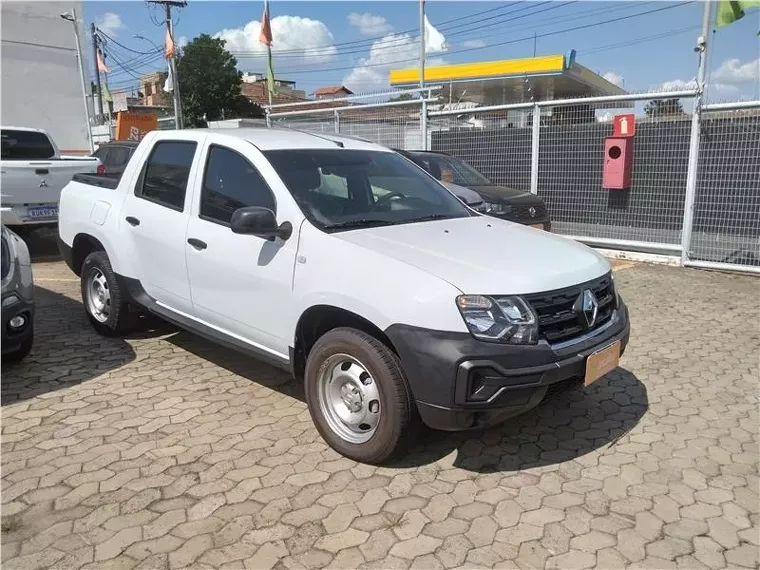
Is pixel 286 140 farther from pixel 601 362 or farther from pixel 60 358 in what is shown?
pixel 60 358

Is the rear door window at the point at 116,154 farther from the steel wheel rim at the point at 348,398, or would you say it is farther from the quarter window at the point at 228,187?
the steel wheel rim at the point at 348,398

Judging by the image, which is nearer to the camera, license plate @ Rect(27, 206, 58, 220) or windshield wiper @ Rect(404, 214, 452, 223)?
windshield wiper @ Rect(404, 214, 452, 223)

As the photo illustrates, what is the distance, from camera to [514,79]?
2508cm

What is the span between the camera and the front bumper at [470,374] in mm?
2771

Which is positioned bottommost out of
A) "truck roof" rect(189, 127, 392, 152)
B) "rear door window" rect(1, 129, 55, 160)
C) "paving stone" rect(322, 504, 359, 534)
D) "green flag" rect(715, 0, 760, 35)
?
"paving stone" rect(322, 504, 359, 534)

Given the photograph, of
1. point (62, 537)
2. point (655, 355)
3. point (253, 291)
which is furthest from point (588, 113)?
point (62, 537)

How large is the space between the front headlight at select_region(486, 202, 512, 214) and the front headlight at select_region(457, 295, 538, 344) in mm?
5670

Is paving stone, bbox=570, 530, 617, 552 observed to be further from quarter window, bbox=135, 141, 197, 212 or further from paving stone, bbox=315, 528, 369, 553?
quarter window, bbox=135, 141, 197, 212

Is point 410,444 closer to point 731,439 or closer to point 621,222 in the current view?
point 731,439

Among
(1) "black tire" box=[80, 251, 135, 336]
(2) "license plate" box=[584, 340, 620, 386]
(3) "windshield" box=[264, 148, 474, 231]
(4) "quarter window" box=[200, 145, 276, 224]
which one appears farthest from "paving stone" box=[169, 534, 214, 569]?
(1) "black tire" box=[80, 251, 135, 336]

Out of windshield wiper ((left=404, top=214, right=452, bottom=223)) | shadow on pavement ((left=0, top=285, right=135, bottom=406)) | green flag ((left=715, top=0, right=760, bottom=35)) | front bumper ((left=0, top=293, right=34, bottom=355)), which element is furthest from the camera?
green flag ((left=715, top=0, right=760, bottom=35))

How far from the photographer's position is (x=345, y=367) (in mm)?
3277

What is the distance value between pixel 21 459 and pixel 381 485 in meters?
2.06

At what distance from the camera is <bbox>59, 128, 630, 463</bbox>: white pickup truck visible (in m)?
2.85
